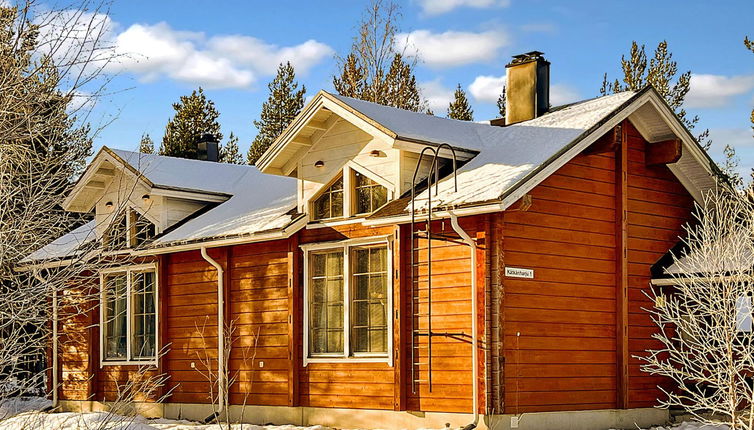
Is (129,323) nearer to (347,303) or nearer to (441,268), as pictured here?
(347,303)

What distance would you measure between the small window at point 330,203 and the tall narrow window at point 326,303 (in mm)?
608

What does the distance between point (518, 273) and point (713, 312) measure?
8.25ft

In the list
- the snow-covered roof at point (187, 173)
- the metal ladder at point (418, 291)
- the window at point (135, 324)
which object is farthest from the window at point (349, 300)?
the snow-covered roof at point (187, 173)

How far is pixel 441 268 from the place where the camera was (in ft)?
45.1

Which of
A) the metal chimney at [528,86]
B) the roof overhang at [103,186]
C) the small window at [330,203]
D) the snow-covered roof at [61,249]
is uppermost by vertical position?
the metal chimney at [528,86]

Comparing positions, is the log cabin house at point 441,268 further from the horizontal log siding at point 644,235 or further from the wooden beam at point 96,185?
the wooden beam at point 96,185

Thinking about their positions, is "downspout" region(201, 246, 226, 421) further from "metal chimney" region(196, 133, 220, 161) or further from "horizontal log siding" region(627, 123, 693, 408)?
"metal chimney" region(196, 133, 220, 161)

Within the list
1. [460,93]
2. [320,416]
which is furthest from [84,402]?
[460,93]

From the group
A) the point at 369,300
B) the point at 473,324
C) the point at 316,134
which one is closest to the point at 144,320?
the point at 316,134

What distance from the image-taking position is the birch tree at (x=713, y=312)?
40.3 feet

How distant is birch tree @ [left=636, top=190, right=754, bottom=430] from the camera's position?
12.3m

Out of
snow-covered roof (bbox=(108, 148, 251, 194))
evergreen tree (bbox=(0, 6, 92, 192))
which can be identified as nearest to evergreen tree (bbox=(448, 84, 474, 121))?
snow-covered roof (bbox=(108, 148, 251, 194))

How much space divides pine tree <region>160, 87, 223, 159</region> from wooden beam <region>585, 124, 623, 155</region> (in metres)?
23.3

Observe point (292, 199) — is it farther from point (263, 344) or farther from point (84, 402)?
point (84, 402)
